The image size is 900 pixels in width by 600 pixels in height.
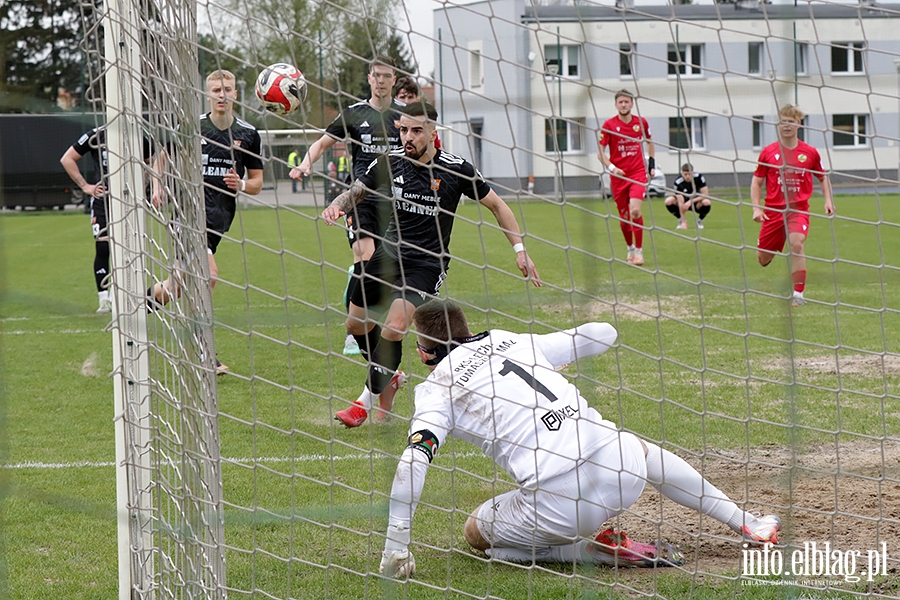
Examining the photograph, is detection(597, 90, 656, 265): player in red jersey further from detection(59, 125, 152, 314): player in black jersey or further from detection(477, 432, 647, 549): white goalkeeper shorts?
detection(477, 432, 647, 549): white goalkeeper shorts

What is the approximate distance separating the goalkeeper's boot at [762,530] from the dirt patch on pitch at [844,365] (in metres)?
2.95

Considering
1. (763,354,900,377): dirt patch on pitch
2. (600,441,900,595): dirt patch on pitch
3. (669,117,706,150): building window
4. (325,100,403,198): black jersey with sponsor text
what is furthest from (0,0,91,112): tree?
(600,441,900,595): dirt patch on pitch

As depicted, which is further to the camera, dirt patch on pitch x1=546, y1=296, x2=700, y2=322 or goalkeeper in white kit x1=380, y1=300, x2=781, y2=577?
dirt patch on pitch x1=546, y1=296, x2=700, y2=322

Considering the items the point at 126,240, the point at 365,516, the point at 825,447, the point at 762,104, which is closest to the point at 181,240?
the point at 126,240

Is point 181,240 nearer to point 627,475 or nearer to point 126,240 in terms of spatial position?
point 126,240

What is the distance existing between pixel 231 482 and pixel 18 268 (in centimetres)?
1071

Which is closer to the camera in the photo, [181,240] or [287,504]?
[181,240]

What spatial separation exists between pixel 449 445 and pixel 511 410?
1.55 metres

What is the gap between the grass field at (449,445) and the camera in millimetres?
3240

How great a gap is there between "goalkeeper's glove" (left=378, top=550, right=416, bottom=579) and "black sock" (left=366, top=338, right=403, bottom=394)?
69.3 inches

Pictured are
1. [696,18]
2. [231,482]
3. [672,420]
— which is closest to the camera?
[231,482]

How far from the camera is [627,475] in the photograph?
3.31m

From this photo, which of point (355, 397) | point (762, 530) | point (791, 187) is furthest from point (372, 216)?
point (791, 187)

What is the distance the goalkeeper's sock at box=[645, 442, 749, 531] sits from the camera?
132 inches
